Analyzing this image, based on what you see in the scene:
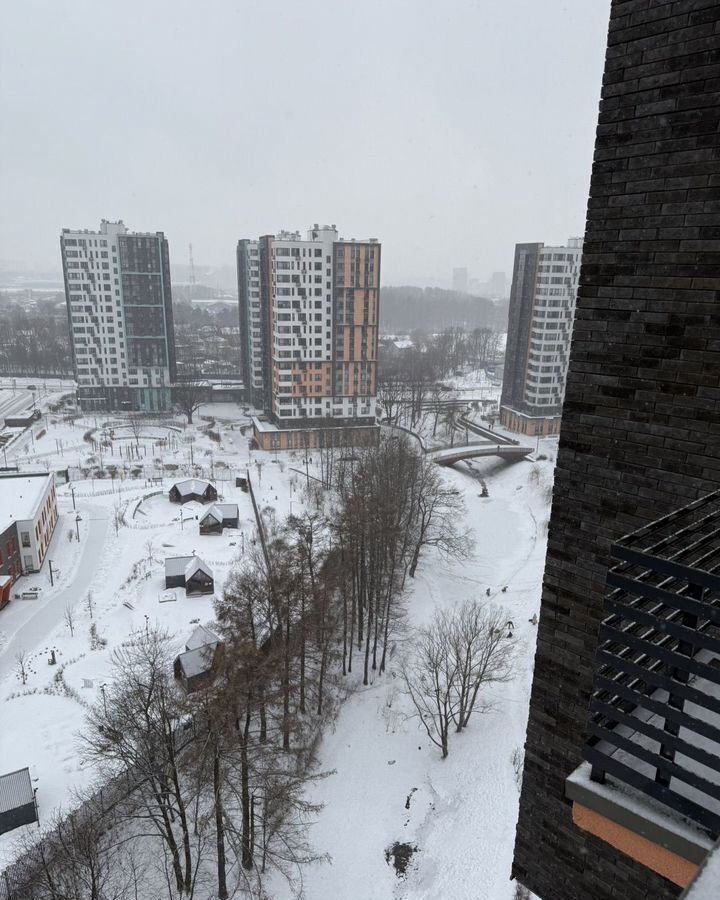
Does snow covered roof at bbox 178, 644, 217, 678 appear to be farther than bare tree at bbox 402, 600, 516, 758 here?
Yes

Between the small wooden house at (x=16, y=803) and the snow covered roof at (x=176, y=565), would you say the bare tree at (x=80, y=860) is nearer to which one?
the small wooden house at (x=16, y=803)

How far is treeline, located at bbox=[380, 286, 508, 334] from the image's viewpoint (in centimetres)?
14462

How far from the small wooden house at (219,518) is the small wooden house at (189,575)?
492 cm

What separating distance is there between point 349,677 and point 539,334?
36.9 m

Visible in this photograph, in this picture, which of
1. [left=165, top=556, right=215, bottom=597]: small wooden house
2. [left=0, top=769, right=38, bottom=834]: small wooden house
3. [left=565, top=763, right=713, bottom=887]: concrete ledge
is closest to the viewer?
[left=565, top=763, right=713, bottom=887]: concrete ledge

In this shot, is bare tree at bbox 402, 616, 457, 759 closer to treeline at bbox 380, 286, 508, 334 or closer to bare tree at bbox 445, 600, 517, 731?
bare tree at bbox 445, 600, 517, 731

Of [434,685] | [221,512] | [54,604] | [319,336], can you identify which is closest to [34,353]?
[319,336]

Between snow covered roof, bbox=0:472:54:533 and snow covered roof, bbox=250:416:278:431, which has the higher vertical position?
snow covered roof, bbox=250:416:278:431

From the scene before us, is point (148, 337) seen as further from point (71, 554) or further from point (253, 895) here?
point (253, 895)

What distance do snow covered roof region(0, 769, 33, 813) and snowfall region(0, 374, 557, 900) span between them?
69 centimetres

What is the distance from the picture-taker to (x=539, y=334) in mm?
47812

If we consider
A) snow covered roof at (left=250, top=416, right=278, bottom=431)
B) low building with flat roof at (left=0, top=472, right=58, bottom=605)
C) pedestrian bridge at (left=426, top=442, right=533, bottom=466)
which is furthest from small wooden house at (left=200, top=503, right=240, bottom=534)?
pedestrian bridge at (left=426, top=442, right=533, bottom=466)

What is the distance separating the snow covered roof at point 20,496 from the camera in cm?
2591

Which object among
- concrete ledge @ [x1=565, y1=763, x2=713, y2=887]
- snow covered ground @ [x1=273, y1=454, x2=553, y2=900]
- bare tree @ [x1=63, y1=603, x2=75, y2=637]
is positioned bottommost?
snow covered ground @ [x1=273, y1=454, x2=553, y2=900]
